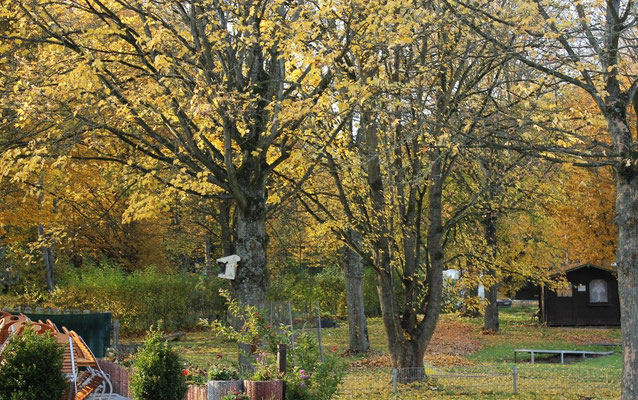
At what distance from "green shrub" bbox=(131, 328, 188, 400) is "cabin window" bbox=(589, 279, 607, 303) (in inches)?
1230

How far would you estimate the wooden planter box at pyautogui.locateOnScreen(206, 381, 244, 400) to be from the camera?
8492mm

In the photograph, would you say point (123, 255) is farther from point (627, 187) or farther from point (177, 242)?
point (627, 187)

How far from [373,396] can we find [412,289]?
9.89 ft

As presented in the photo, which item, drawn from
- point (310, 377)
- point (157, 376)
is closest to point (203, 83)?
point (157, 376)

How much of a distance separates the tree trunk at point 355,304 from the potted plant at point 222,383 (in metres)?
14.8

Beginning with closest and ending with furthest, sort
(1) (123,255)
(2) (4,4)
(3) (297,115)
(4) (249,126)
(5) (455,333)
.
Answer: (3) (297,115) → (2) (4,4) → (4) (249,126) → (5) (455,333) → (1) (123,255)

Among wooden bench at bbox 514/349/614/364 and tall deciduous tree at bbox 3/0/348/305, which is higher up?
tall deciduous tree at bbox 3/0/348/305

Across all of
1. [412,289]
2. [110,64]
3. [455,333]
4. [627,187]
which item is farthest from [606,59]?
[455,333]

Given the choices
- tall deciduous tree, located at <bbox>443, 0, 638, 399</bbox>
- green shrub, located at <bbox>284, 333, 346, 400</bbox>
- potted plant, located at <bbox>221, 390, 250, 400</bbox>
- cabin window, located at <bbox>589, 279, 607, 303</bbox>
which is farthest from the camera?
cabin window, located at <bbox>589, 279, 607, 303</bbox>

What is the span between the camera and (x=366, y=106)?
11828 millimetres

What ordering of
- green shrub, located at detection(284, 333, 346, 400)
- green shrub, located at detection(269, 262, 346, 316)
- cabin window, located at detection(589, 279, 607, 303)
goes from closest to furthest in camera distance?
green shrub, located at detection(284, 333, 346, 400) → green shrub, located at detection(269, 262, 346, 316) → cabin window, located at detection(589, 279, 607, 303)

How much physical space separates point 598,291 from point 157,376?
31.6 m

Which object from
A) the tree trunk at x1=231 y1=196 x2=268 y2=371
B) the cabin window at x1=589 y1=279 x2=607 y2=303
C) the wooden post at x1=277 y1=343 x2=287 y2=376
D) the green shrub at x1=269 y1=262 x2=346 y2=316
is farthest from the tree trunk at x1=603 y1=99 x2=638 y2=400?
the cabin window at x1=589 y1=279 x2=607 y2=303

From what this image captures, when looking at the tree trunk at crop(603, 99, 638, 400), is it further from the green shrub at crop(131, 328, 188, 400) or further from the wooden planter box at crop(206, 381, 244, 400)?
the green shrub at crop(131, 328, 188, 400)
